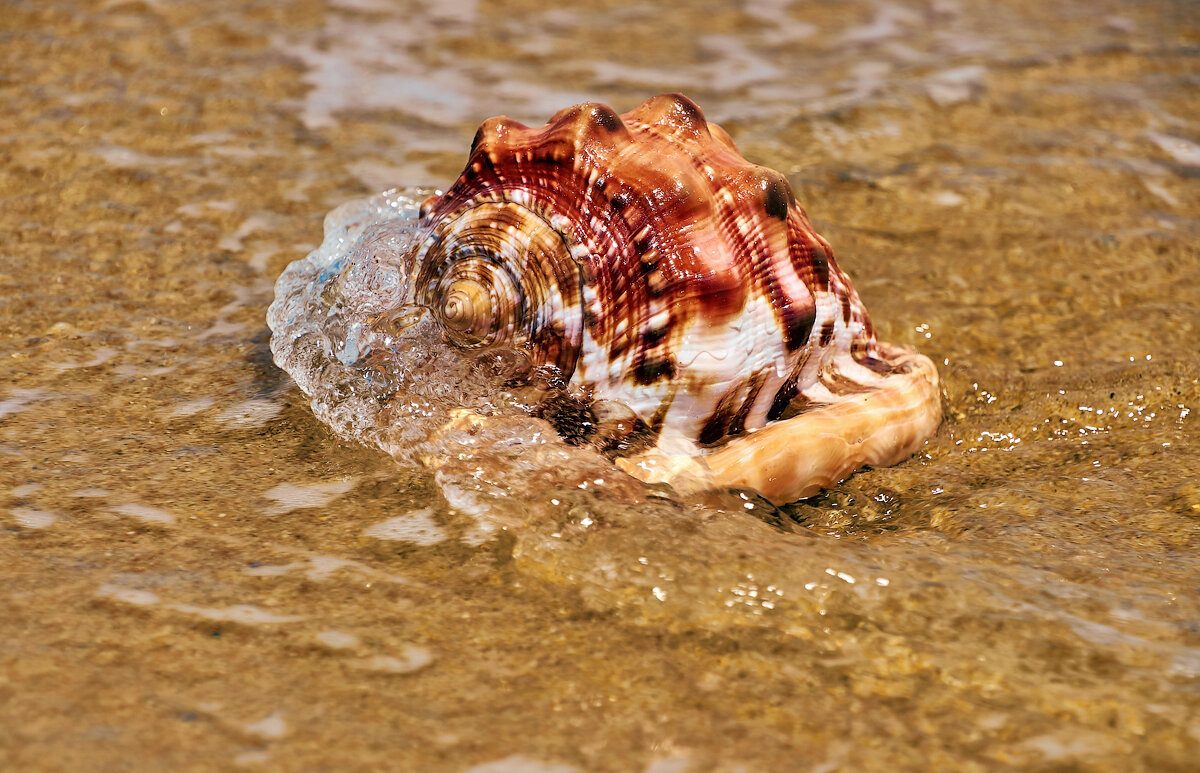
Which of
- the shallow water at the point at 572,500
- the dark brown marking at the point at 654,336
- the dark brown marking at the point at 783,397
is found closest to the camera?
the shallow water at the point at 572,500

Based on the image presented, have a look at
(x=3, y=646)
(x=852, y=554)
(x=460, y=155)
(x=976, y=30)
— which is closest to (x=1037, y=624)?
(x=852, y=554)

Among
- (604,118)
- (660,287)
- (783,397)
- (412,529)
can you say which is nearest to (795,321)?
(783,397)

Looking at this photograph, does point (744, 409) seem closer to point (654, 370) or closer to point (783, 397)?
point (783, 397)

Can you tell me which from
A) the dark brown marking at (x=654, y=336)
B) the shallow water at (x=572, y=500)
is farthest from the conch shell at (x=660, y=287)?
the shallow water at (x=572, y=500)

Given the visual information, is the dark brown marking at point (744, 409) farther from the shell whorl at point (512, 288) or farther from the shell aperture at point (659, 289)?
the shell whorl at point (512, 288)

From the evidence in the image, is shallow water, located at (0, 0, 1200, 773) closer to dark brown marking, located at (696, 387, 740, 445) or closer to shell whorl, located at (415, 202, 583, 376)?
dark brown marking, located at (696, 387, 740, 445)

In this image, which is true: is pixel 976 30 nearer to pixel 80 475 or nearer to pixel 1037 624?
pixel 1037 624

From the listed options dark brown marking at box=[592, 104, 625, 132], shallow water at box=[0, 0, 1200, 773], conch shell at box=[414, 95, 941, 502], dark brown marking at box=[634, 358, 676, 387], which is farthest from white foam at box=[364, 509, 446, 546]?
dark brown marking at box=[592, 104, 625, 132]
